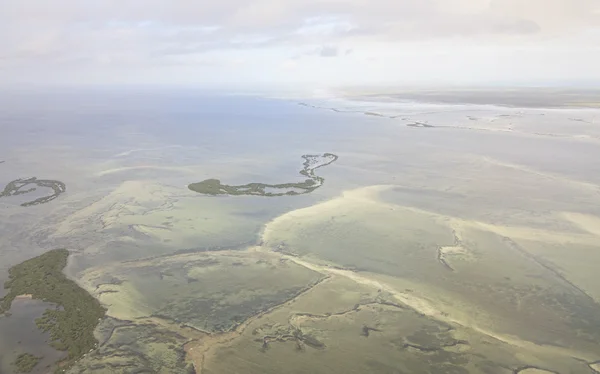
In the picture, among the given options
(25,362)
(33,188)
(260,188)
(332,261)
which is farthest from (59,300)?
(33,188)

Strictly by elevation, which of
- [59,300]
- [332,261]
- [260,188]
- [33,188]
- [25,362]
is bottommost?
[25,362]

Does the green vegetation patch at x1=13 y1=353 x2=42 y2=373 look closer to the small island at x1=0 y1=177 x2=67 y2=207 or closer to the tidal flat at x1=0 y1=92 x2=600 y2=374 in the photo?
the tidal flat at x1=0 y1=92 x2=600 y2=374

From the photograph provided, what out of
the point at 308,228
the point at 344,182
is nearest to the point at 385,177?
the point at 344,182

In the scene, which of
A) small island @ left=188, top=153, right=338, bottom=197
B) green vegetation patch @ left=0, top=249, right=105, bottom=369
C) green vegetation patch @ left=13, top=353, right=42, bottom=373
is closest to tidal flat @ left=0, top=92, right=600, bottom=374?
green vegetation patch @ left=13, top=353, right=42, bottom=373

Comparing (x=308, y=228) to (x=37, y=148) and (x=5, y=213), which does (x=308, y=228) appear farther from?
(x=37, y=148)

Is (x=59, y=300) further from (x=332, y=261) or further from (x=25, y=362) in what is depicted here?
(x=332, y=261)
